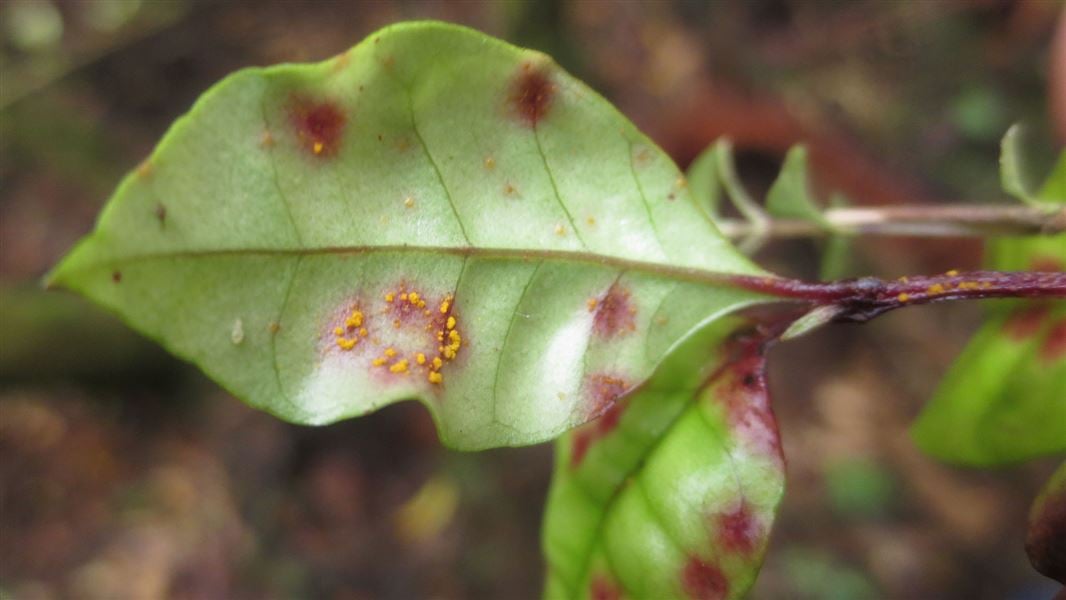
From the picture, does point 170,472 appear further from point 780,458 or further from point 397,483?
point 780,458

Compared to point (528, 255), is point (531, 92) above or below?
above

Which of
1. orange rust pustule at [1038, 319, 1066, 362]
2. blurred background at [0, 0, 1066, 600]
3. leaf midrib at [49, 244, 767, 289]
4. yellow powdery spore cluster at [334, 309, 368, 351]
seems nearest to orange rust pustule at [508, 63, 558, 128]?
leaf midrib at [49, 244, 767, 289]

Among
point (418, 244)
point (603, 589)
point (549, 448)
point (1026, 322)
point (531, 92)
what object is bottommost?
point (549, 448)

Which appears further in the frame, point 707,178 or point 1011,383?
point 707,178

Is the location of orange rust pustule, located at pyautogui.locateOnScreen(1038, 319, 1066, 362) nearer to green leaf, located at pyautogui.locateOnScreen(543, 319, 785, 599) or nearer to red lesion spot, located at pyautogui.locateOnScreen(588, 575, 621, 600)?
green leaf, located at pyautogui.locateOnScreen(543, 319, 785, 599)

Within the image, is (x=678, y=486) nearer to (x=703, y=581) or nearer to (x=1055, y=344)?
(x=703, y=581)

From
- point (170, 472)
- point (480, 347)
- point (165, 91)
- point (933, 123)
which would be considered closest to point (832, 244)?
point (480, 347)

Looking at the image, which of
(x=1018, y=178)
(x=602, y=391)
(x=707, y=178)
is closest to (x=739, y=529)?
(x=602, y=391)
